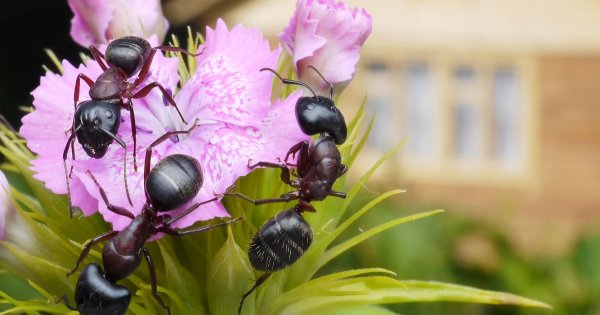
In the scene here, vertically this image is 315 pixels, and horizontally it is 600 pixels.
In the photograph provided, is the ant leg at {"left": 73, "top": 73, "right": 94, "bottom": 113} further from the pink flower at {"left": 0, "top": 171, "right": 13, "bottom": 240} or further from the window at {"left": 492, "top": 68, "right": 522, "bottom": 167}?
the window at {"left": 492, "top": 68, "right": 522, "bottom": 167}

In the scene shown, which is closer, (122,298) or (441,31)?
(122,298)

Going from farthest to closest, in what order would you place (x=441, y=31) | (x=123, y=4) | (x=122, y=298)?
(x=441, y=31) → (x=123, y=4) → (x=122, y=298)

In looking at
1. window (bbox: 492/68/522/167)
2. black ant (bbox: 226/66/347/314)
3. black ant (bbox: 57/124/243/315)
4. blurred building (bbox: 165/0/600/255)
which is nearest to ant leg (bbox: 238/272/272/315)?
black ant (bbox: 226/66/347/314)

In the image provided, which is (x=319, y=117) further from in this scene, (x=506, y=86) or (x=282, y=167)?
(x=506, y=86)

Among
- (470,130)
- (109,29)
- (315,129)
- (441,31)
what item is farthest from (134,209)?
(470,130)

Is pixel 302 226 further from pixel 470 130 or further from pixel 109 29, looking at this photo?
pixel 470 130

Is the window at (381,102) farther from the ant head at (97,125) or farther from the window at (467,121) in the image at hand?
the ant head at (97,125)
